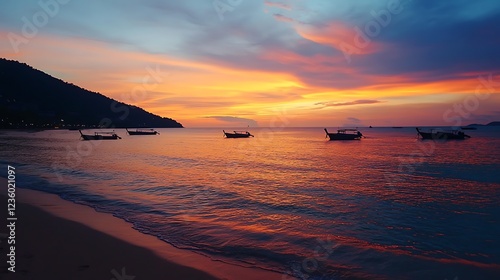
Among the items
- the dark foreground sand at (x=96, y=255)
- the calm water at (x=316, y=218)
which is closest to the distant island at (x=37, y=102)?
the calm water at (x=316, y=218)

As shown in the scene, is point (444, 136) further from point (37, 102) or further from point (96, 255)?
point (37, 102)

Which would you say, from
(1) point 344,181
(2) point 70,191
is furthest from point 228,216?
(1) point 344,181

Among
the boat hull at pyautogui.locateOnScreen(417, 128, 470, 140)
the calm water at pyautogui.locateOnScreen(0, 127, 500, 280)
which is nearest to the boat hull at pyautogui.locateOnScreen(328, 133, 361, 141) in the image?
the boat hull at pyautogui.locateOnScreen(417, 128, 470, 140)

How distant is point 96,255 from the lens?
286 inches

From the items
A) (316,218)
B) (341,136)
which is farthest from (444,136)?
(316,218)

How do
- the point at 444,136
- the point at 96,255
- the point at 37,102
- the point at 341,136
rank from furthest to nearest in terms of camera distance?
1. the point at 37,102
2. the point at 341,136
3. the point at 444,136
4. the point at 96,255

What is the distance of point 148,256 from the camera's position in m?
7.59

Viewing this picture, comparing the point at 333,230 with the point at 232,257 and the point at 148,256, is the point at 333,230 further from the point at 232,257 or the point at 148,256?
the point at 148,256

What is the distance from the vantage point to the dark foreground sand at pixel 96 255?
6334 millimetres

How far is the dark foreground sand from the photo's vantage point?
6.33 m

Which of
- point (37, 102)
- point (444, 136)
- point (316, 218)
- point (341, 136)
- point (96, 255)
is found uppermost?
point (37, 102)

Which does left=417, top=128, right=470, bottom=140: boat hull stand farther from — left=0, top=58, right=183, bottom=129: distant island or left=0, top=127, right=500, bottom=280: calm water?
left=0, top=58, right=183, bottom=129: distant island

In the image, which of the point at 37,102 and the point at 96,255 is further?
the point at 37,102

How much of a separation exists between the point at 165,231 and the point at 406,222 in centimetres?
959
